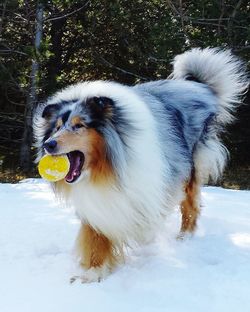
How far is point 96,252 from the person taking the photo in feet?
11.4

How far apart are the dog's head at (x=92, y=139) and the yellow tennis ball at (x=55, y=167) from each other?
38mm

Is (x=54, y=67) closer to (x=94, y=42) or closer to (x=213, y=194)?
(x=94, y=42)

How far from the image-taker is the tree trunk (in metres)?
9.44

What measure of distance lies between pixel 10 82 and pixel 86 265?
682 centimetres

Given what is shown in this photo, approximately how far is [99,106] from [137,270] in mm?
1147

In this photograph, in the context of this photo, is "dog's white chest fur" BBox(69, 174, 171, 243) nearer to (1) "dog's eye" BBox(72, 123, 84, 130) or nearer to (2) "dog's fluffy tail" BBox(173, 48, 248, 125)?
(1) "dog's eye" BBox(72, 123, 84, 130)

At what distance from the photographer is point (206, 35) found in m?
8.93

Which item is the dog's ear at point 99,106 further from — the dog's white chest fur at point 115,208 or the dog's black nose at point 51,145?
the dog's white chest fur at point 115,208

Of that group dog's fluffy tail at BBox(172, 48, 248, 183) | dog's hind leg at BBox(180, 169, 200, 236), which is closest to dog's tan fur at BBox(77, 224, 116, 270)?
dog's hind leg at BBox(180, 169, 200, 236)

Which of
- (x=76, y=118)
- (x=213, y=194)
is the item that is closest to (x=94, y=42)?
(x=213, y=194)

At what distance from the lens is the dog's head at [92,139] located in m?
3.07

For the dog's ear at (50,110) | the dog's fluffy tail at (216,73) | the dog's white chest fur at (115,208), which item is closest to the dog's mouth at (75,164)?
Result: the dog's white chest fur at (115,208)

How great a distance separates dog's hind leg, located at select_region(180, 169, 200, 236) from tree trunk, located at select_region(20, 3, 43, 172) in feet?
18.3

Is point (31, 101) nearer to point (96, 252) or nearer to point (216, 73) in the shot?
point (216, 73)
